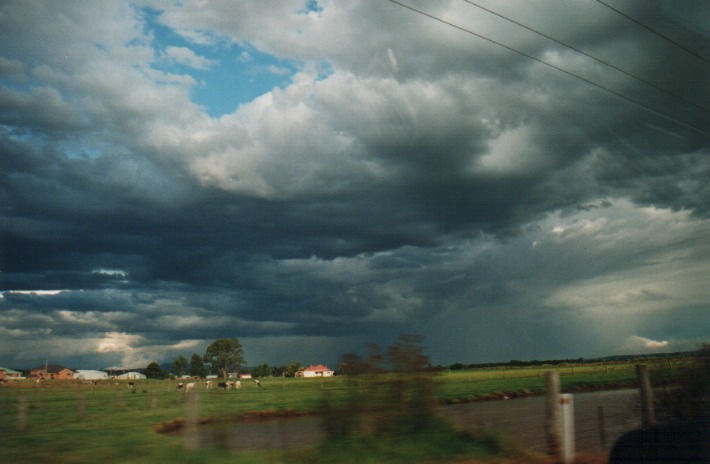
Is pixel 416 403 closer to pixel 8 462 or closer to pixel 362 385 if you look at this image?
pixel 362 385

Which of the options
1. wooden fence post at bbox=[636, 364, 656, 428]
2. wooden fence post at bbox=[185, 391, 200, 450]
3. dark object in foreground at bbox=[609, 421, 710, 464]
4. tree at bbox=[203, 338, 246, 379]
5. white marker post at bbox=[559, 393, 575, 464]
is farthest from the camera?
tree at bbox=[203, 338, 246, 379]

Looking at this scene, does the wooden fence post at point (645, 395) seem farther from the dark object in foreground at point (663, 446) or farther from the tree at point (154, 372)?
the tree at point (154, 372)

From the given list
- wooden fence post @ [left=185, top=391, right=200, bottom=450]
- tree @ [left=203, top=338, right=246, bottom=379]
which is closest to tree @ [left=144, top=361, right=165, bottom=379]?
tree @ [left=203, top=338, right=246, bottom=379]

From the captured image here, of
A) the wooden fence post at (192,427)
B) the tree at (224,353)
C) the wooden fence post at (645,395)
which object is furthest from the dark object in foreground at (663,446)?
the tree at (224,353)

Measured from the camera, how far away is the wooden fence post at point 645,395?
11.3m

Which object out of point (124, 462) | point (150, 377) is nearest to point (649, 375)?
point (124, 462)

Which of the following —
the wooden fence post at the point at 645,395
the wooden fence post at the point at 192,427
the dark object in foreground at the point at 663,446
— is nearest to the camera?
the dark object in foreground at the point at 663,446

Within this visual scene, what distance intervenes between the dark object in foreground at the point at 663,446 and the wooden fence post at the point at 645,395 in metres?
3.79

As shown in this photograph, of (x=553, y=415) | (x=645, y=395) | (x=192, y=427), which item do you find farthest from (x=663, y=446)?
(x=192, y=427)

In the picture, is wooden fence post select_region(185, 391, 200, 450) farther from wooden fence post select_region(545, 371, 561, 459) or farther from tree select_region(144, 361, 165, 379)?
tree select_region(144, 361, 165, 379)

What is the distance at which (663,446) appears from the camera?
21.8ft

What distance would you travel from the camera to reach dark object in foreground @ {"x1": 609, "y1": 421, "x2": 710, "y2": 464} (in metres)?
6.47

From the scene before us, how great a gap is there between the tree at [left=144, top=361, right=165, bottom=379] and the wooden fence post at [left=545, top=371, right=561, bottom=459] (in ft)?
418

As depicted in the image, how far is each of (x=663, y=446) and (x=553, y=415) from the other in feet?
12.3
